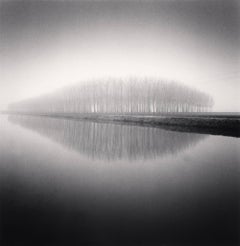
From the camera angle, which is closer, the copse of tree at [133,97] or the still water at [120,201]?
the still water at [120,201]

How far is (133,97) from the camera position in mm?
59781

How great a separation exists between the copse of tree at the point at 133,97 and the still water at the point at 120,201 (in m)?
51.0

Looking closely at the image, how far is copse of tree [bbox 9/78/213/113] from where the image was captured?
5928 centimetres

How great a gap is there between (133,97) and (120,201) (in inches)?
2183

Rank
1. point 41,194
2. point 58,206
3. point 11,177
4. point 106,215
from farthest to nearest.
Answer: point 11,177, point 41,194, point 58,206, point 106,215

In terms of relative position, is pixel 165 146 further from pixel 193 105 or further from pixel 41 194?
pixel 193 105

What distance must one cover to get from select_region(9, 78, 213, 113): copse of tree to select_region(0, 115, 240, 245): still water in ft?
167

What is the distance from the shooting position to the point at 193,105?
68312mm

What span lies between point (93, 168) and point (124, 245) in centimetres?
400

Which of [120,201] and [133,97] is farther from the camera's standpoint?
[133,97]

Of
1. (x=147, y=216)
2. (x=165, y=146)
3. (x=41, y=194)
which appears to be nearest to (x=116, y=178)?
(x=41, y=194)

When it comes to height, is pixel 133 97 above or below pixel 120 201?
above

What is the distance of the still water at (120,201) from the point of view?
369 cm

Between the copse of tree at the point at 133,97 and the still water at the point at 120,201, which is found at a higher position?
the copse of tree at the point at 133,97
